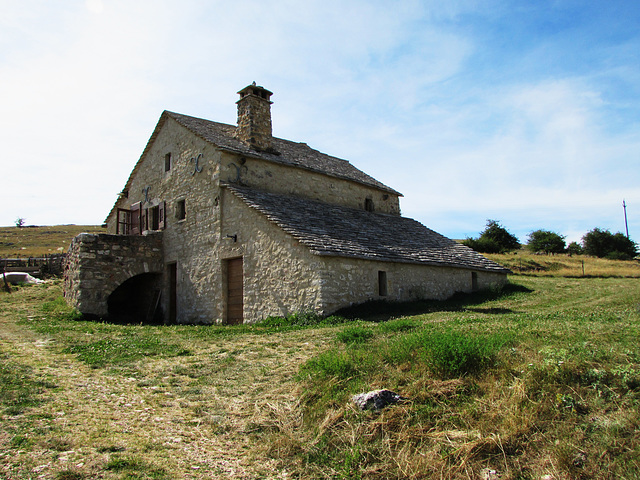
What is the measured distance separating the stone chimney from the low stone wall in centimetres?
590

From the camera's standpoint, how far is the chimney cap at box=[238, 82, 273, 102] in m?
18.7

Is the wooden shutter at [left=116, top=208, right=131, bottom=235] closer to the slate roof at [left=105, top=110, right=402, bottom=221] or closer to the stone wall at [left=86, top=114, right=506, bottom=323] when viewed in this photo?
the slate roof at [left=105, top=110, right=402, bottom=221]

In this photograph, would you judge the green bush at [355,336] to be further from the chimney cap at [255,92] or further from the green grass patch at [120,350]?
the chimney cap at [255,92]

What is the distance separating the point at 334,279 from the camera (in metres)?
13.3

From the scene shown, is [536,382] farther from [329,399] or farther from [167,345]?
[167,345]

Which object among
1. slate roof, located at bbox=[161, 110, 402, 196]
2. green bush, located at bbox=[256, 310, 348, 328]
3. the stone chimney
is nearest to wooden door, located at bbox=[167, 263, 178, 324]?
slate roof, located at bbox=[161, 110, 402, 196]

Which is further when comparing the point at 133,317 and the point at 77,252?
the point at 133,317

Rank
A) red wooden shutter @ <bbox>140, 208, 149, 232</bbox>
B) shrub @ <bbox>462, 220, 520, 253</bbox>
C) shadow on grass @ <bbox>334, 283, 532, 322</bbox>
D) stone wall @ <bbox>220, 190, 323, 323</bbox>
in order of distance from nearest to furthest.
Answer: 1. stone wall @ <bbox>220, 190, 323, 323</bbox>
2. shadow on grass @ <bbox>334, 283, 532, 322</bbox>
3. red wooden shutter @ <bbox>140, 208, 149, 232</bbox>
4. shrub @ <bbox>462, 220, 520, 253</bbox>

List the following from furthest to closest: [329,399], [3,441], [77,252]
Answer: [77,252] → [329,399] → [3,441]

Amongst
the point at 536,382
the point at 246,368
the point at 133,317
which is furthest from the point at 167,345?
the point at 133,317

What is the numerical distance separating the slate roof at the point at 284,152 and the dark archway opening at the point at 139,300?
6.26 meters

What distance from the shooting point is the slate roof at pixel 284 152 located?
17359 mm

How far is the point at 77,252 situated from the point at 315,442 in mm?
14431

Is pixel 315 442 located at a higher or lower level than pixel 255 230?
lower
